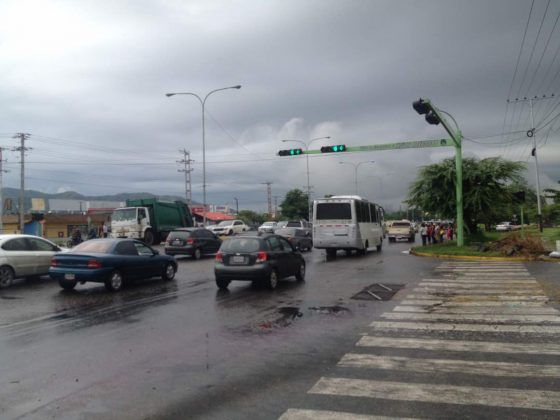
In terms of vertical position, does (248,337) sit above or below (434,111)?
below

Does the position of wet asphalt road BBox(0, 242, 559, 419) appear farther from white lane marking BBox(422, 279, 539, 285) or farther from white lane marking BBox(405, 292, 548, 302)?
white lane marking BBox(405, 292, 548, 302)

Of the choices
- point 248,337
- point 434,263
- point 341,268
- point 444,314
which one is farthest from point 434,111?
point 248,337

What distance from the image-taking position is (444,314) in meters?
9.20

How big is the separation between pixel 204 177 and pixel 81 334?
34.5m

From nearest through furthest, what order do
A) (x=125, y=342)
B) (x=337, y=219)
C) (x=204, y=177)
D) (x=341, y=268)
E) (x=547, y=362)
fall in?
(x=547, y=362), (x=125, y=342), (x=341, y=268), (x=337, y=219), (x=204, y=177)

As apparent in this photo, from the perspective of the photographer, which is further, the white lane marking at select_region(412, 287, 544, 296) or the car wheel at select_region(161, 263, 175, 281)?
the car wheel at select_region(161, 263, 175, 281)

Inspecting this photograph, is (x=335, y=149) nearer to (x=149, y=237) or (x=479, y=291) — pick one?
(x=149, y=237)

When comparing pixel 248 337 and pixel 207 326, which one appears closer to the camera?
pixel 248 337

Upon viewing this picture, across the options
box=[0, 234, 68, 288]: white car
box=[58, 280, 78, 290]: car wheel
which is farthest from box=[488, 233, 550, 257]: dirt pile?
box=[0, 234, 68, 288]: white car

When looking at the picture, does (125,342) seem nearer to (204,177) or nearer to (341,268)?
(341,268)

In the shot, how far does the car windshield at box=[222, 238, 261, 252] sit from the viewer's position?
1298 cm

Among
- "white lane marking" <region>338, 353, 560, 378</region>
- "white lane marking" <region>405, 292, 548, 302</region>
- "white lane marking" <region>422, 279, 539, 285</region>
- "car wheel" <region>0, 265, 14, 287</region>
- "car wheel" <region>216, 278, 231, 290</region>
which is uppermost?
"car wheel" <region>0, 265, 14, 287</region>

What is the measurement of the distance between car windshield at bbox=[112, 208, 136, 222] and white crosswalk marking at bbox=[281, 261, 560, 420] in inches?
957

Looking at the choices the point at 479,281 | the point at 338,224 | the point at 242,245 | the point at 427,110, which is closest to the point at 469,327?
the point at 479,281
